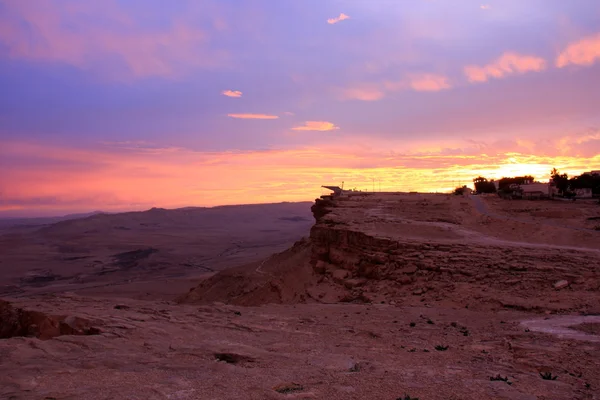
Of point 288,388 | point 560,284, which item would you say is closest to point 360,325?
point 288,388

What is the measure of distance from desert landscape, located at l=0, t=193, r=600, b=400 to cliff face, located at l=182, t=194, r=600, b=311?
0.21 ft

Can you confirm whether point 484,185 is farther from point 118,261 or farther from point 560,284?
point 560,284

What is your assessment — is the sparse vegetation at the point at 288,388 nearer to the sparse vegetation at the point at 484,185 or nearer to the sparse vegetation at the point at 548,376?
the sparse vegetation at the point at 548,376

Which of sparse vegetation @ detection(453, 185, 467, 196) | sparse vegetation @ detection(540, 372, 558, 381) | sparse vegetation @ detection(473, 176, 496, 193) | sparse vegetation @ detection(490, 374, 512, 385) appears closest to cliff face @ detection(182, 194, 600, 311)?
sparse vegetation @ detection(540, 372, 558, 381)

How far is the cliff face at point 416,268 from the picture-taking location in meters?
12.4

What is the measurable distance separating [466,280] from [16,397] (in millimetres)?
11781

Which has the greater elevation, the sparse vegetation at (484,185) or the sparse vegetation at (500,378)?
the sparse vegetation at (484,185)

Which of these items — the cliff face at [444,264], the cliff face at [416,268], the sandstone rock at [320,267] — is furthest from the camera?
the sandstone rock at [320,267]

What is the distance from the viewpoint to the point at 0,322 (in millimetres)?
8820

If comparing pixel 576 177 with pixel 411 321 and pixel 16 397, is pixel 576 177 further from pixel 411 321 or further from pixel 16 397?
pixel 16 397

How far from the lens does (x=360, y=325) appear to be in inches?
390

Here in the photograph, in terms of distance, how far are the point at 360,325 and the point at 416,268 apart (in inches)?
223

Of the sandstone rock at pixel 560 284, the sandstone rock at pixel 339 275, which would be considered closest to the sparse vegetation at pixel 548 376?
the sandstone rock at pixel 560 284

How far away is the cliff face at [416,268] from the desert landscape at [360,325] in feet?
0.21
